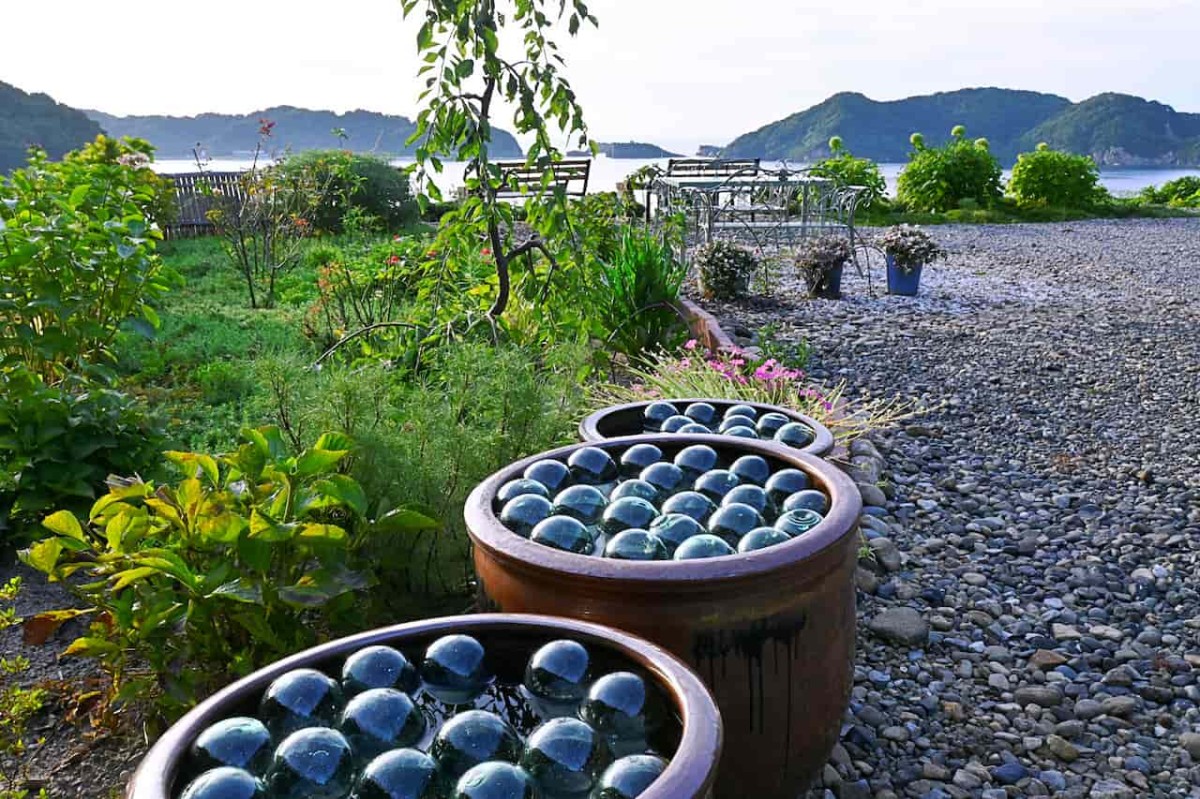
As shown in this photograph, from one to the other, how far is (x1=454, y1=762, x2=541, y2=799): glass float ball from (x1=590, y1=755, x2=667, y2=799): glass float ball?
0.26 ft

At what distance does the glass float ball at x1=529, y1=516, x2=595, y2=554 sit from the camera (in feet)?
5.14

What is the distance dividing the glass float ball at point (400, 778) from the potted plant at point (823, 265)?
261 inches

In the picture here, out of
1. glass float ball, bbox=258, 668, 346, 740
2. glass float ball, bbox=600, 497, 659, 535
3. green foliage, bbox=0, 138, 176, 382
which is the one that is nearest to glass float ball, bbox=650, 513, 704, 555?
glass float ball, bbox=600, 497, 659, 535

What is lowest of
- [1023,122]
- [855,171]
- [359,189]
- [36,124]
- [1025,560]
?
[1025,560]

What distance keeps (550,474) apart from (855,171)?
1423 cm

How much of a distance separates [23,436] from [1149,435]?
4421mm

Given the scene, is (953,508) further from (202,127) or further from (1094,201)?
(202,127)

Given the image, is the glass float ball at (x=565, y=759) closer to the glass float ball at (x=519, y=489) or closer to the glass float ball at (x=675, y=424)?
the glass float ball at (x=519, y=489)

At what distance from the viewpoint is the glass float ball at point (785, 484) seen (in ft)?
5.98

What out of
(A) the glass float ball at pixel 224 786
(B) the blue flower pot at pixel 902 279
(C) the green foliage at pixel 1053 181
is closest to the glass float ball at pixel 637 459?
(A) the glass float ball at pixel 224 786

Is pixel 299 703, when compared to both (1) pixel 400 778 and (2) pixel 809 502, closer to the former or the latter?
(1) pixel 400 778

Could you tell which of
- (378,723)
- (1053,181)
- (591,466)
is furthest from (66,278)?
(1053,181)

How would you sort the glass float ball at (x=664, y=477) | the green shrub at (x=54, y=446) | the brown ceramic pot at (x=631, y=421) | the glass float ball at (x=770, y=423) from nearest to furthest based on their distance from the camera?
the glass float ball at (x=664, y=477) → the brown ceramic pot at (x=631, y=421) → the glass float ball at (x=770, y=423) → the green shrub at (x=54, y=446)

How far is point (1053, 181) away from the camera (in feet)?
50.3
